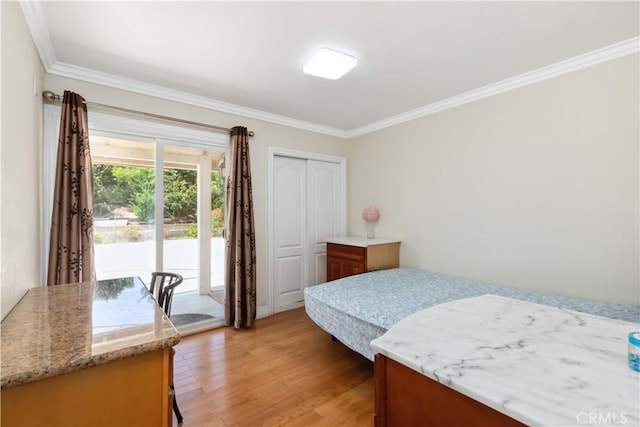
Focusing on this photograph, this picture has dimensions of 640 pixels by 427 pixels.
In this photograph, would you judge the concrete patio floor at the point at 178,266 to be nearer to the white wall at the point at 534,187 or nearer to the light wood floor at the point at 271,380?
the light wood floor at the point at 271,380

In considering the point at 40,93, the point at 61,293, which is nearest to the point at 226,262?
the point at 61,293

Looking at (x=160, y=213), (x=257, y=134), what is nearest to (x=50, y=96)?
(x=160, y=213)

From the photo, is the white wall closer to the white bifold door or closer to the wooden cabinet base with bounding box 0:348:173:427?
the white bifold door

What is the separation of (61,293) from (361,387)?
6.75ft

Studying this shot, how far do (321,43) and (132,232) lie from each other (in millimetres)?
2457

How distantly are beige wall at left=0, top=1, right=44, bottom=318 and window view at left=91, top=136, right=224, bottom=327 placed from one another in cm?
63

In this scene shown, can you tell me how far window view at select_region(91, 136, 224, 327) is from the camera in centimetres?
270

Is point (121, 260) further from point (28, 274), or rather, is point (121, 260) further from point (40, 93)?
point (40, 93)

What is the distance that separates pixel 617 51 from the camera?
214cm

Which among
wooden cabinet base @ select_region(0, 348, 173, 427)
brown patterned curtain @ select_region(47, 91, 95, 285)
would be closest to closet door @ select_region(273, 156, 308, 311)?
brown patterned curtain @ select_region(47, 91, 95, 285)

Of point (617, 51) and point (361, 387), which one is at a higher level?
point (617, 51)

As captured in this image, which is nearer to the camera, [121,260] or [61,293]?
[61,293]

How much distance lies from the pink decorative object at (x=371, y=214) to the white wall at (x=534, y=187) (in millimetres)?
322

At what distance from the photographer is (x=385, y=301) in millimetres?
2275
